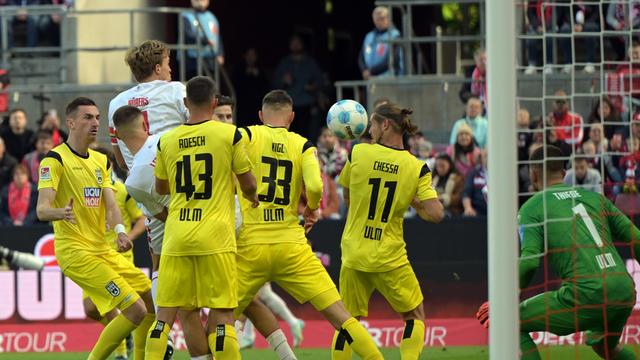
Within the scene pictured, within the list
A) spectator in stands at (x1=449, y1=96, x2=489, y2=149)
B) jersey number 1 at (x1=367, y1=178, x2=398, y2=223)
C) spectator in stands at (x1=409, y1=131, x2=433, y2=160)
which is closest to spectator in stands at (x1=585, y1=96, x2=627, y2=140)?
spectator in stands at (x1=449, y1=96, x2=489, y2=149)

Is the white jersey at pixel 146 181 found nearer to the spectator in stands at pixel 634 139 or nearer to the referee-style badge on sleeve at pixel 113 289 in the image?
the referee-style badge on sleeve at pixel 113 289

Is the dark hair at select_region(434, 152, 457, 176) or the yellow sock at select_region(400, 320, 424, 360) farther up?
the dark hair at select_region(434, 152, 457, 176)

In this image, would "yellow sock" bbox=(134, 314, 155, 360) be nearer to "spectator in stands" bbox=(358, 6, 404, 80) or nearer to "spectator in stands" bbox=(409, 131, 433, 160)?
"spectator in stands" bbox=(409, 131, 433, 160)

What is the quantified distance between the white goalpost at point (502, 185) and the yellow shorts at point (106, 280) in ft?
11.4

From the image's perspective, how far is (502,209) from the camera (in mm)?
7707

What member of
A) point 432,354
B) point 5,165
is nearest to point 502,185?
point 432,354

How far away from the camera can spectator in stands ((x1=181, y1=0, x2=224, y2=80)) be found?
19.8m

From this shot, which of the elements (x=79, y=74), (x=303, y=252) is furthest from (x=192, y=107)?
(x=79, y=74)

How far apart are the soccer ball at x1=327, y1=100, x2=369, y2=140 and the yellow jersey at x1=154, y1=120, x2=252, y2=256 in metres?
1.93

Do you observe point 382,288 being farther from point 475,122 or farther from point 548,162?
point 475,122

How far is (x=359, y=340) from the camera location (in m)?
9.42

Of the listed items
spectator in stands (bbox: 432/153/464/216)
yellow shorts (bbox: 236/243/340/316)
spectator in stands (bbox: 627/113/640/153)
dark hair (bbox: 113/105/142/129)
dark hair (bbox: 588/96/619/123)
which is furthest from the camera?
spectator in stands (bbox: 432/153/464/216)

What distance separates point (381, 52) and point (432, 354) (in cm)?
706

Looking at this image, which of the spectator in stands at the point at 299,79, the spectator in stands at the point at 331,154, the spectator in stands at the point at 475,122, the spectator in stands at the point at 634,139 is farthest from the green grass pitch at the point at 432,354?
the spectator in stands at the point at 299,79
